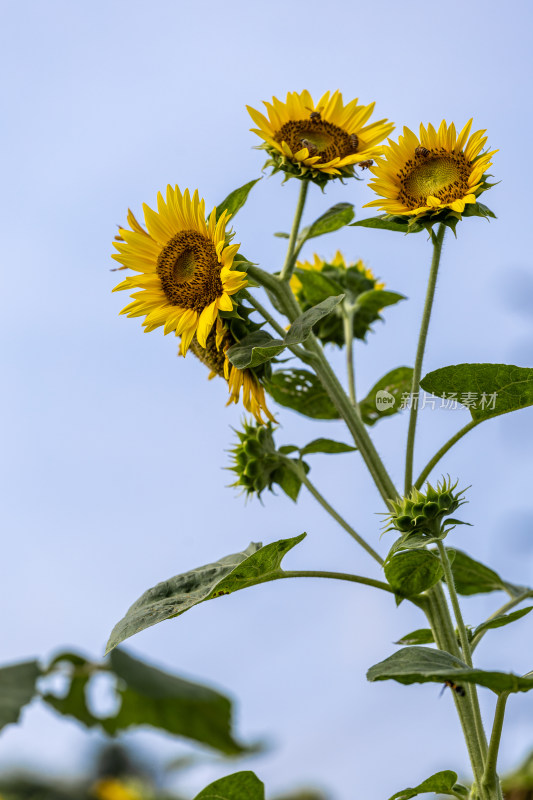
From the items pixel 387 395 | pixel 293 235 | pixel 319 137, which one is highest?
pixel 319 137

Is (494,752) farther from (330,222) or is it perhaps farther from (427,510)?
(330,222)

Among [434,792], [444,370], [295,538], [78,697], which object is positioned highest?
[444,370]

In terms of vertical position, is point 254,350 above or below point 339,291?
below

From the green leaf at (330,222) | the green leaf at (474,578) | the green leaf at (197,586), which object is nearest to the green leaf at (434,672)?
the green leaf at (197,586)

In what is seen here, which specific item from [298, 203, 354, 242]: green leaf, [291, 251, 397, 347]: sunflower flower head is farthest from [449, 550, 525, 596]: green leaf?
[298, 203, 354, 242]: green leaf

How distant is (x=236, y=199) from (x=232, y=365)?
20 cm

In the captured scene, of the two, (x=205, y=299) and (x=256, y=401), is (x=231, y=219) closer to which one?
(x=205, y=299)

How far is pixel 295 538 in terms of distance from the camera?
0.89 m

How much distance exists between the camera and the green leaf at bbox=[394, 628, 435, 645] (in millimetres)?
1030

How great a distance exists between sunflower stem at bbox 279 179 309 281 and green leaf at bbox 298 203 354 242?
0.03 metres

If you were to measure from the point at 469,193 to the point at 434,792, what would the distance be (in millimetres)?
668

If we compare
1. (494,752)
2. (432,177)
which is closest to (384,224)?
(432,177)

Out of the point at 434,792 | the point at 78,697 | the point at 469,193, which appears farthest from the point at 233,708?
the point at 469,193

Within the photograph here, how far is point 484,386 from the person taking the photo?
96 cm
